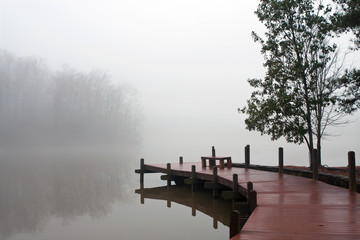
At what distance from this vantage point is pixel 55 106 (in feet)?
175

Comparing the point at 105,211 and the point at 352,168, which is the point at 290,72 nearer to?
the point at 352,168

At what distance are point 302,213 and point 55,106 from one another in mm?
52037

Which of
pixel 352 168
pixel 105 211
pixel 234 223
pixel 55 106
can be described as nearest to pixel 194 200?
pixel 105 211

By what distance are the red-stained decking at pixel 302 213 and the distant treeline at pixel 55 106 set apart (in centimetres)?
4776

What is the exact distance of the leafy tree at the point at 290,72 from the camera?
42.2 ft

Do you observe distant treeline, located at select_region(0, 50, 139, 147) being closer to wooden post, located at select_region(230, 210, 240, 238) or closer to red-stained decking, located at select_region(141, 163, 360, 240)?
red-stained decking, located at select_region(141, 163, 360, 240)

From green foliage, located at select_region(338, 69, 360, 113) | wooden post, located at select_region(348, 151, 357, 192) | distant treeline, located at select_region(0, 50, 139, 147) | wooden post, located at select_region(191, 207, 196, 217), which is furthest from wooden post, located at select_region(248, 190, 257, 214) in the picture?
distant treeline, located at select_region(0, 50, 139, 147)

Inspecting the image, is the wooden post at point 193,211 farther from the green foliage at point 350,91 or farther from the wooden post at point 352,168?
the green foliage at point 350,91

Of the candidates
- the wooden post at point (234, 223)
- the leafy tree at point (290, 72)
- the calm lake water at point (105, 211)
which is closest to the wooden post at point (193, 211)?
the calm lake water at point (105, 211)

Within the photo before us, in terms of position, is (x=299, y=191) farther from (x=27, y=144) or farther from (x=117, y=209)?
(x=27, y=144)

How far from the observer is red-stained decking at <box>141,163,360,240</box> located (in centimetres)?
497

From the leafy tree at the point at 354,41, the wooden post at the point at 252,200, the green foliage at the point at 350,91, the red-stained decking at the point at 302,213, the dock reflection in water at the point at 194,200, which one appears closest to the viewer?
the red-stained decking at the point at 302,213

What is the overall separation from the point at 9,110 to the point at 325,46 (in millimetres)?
49067

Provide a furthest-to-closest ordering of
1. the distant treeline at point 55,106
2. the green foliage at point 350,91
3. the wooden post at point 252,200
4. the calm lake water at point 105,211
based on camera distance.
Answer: the distant treeline at point 55,106 → the green foliage at point 350,91 → the calm lake water at point 105,211 → the wooden post at point 252,200
